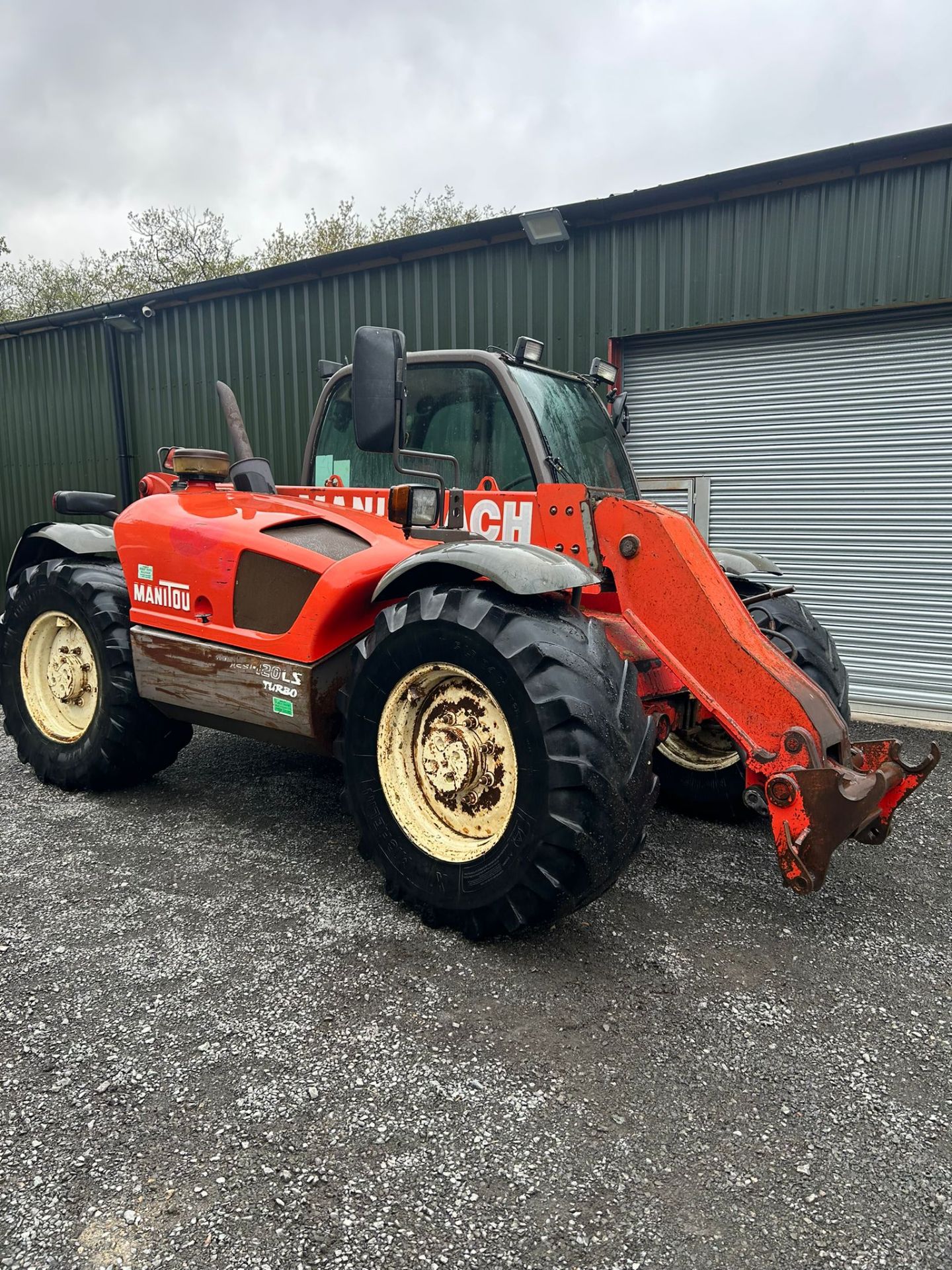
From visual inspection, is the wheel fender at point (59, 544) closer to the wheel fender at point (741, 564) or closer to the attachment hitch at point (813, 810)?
the wheel fender at point (741, 564)

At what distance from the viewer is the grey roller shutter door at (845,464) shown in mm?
7102

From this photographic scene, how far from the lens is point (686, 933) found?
319 cm

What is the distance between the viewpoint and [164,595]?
4.15m

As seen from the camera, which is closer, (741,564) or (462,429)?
(462,429)

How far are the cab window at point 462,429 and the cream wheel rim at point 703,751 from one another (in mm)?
1585

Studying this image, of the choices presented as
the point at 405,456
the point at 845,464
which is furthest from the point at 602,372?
the point at 845,464

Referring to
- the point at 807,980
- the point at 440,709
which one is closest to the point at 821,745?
the point at 807,980

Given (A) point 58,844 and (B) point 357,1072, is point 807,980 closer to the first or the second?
(B) point 357,1072

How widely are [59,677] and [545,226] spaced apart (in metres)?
5.74

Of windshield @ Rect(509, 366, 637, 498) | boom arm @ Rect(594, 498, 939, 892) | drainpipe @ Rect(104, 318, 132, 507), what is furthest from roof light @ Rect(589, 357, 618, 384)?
drainpipe @ Rect(104, 318, 132, 507)

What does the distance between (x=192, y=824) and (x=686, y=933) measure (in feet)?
7.97

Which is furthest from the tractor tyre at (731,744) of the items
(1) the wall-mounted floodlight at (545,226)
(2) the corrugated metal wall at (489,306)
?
(1) the wall-mounted floodlight at (545,226)

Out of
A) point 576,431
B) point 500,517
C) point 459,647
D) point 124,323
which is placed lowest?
point 459,647

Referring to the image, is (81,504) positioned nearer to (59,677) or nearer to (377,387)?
(59,677)
